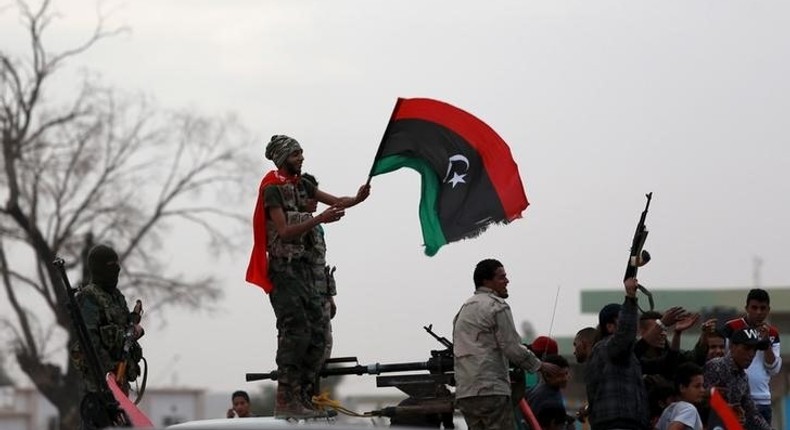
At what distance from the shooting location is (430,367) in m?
12.9

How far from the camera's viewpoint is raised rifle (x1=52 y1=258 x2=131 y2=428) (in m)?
12.7

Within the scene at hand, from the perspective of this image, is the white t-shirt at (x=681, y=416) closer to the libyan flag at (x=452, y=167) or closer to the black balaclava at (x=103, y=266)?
the libyan flag at (x=452, y=167)

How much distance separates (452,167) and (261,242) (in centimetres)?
191

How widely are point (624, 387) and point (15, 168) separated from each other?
2956 centimetres

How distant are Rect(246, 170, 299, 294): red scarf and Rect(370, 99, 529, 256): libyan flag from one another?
1266mm

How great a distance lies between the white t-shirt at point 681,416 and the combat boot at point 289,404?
2.41m

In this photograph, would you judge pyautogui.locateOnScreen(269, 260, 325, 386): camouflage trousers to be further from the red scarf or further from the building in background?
the building in background

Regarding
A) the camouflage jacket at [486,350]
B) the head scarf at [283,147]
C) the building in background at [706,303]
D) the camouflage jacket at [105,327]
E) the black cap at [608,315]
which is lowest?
the camouflage jacket at [486,350]

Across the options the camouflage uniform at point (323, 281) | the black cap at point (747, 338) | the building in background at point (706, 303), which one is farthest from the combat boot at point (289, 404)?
the building in background at point (706, 303)

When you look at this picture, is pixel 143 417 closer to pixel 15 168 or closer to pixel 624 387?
pixel 624 387

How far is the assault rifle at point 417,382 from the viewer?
498 inches

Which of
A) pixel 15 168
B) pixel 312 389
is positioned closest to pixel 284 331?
pixel 312 389

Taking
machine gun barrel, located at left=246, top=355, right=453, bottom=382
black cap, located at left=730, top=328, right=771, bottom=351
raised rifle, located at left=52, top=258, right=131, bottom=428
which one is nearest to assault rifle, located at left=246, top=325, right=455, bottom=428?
machine gun barrel, located at left=246, top=355, right=453, bottom=382

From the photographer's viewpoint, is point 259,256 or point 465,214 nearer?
point 259,256
